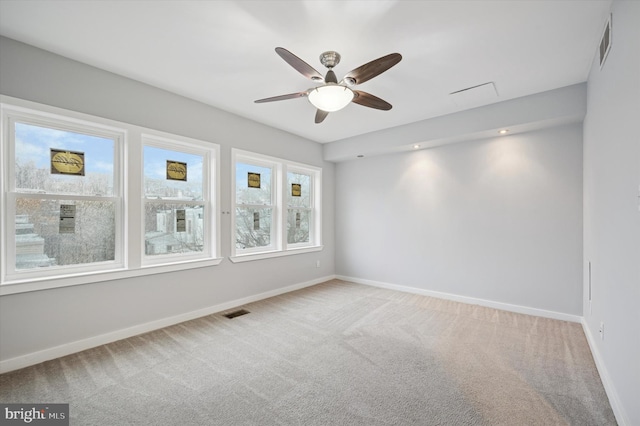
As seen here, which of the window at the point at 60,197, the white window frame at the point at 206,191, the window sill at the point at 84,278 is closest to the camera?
the window sill at the point at 84,278

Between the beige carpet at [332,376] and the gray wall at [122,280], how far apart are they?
263mm

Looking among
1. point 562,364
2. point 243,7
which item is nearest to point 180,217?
point 243,7

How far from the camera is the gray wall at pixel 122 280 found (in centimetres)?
236

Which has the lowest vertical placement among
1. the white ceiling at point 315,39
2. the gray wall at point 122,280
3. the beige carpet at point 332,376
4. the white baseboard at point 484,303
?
the beige carpet at point 332,376

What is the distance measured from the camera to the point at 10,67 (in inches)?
91.2

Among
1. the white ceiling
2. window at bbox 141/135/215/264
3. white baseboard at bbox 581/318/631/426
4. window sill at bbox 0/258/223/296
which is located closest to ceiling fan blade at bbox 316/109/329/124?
the white ceiling

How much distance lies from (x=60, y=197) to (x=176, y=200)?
106 cm

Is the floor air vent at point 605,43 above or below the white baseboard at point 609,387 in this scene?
above

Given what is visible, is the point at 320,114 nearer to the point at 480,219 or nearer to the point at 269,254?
the point at 269,254

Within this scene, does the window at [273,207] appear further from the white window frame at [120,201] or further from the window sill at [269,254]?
the white window frame at [120,201]

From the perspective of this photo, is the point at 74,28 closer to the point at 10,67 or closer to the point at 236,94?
the point at 10,67

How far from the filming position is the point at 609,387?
77.8 inches

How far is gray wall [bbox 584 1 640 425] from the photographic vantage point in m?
1.51

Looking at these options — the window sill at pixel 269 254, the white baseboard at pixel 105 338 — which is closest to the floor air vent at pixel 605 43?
the window sill at pixel 269 254
